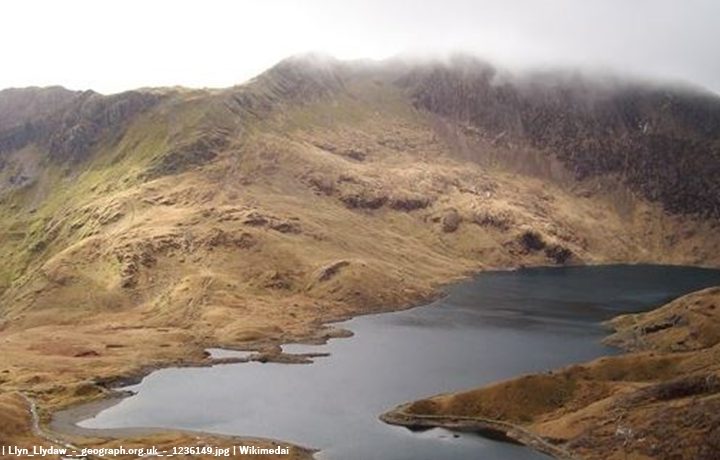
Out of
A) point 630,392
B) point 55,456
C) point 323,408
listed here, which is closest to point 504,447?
point 630,392

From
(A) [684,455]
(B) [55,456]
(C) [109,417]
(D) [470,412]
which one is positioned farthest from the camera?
(C) [109,417]

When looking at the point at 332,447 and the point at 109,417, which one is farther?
the point at 109,417

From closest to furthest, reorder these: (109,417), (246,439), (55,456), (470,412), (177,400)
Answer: (55,456), (246,439), (470,412), (109,417), (177,400)

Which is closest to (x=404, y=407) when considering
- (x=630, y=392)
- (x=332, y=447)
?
(x=332, y=447)

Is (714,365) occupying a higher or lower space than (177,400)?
higher

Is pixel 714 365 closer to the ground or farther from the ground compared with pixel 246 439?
farther from the ground

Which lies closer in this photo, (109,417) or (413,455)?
(413,455)

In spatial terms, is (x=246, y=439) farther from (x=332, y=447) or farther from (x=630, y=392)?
(x=630, y=392)

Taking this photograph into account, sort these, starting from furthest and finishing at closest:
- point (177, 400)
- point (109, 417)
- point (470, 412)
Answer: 1. point (177, 400)
2. point (109, 417)
3. point (470, 412)

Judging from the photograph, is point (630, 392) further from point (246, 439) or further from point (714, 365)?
point (246, 439)
